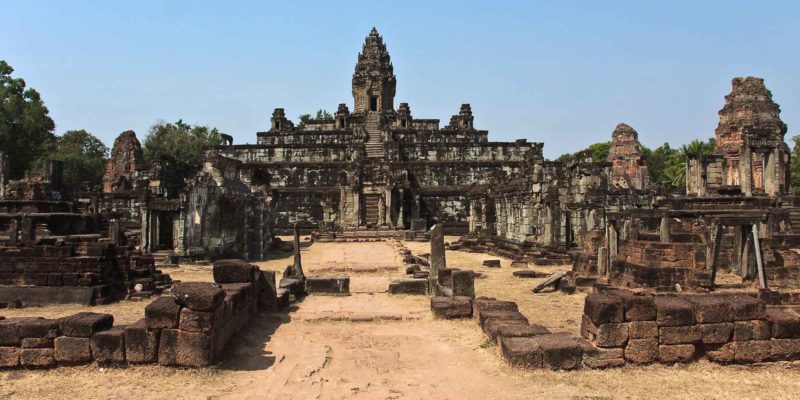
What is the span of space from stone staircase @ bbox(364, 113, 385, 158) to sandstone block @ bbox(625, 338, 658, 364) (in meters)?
37.7

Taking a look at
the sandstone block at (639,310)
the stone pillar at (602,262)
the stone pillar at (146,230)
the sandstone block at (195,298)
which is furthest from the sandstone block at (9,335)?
the stone pillar at (146,230)

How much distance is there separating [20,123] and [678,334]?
54.2 m

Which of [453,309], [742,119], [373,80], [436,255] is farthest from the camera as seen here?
[373,80]

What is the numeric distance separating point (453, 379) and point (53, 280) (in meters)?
9.55

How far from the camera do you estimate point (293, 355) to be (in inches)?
298

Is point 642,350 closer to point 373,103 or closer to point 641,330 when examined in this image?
point 641,330

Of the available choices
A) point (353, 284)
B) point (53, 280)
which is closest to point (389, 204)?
point (353, 284)

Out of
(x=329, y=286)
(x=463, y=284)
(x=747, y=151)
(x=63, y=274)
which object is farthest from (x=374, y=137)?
(x=463, y=284)

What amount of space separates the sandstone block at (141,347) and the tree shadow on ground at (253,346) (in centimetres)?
80

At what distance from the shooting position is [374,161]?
39.9 m

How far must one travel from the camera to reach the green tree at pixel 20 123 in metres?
46.4

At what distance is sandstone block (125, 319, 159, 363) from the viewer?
6.60 meters

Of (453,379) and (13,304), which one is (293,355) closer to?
(453,379)

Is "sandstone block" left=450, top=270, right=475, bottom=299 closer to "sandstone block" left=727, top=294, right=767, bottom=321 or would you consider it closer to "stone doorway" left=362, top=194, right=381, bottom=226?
"sandstone block" left=727, top=294, right=767, bottom=321
